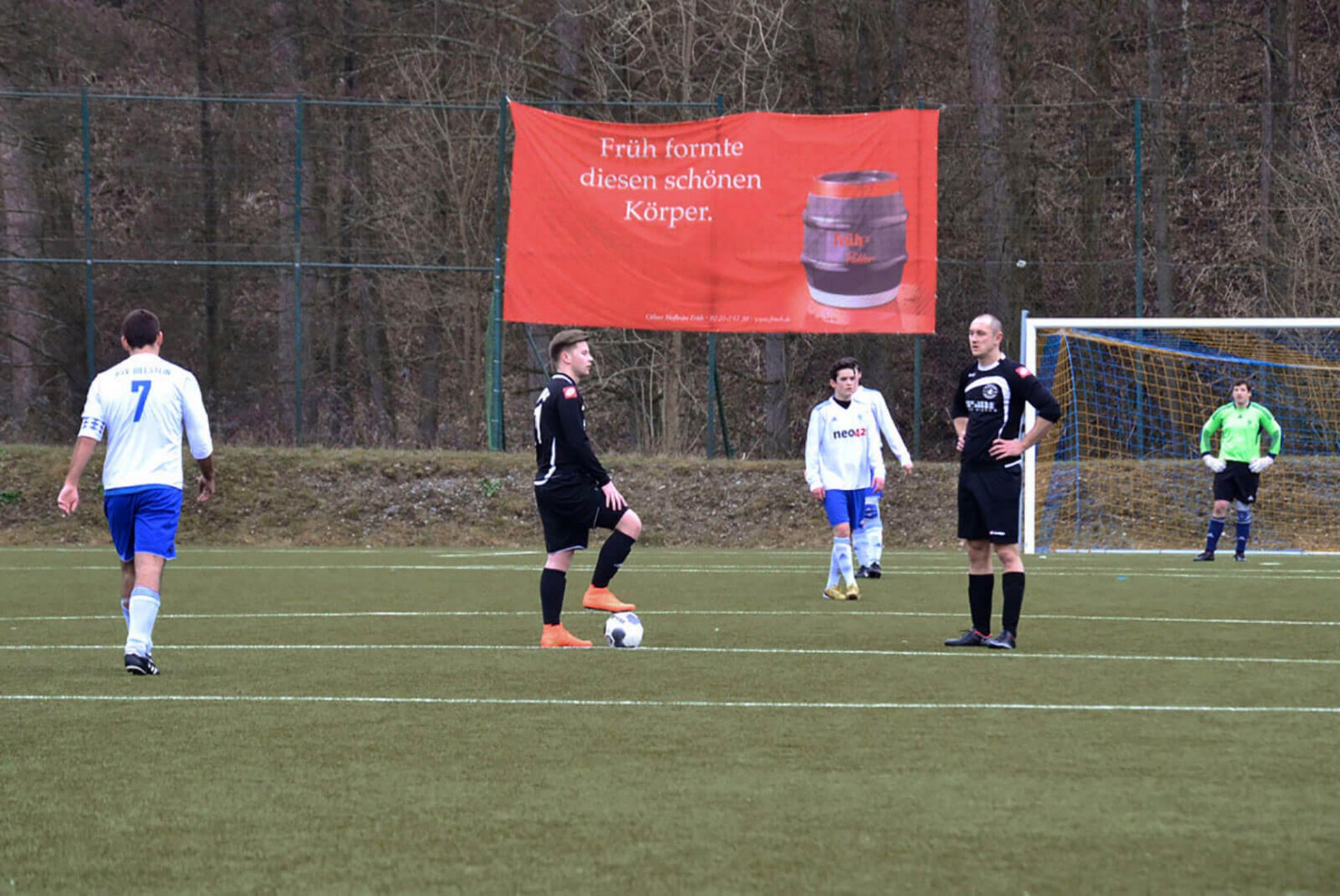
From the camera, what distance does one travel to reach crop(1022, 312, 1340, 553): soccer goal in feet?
71.8

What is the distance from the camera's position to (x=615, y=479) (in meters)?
23.2

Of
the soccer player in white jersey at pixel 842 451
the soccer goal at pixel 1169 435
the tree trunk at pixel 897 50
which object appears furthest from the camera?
the tree trunk at pixel 897 50

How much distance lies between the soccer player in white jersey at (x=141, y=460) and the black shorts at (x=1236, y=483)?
12.7 meters

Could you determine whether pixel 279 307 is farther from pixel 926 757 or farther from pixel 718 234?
pixel 926 757

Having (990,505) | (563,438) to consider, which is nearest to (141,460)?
(563,438)

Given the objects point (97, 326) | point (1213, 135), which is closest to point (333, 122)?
point (97, 326)

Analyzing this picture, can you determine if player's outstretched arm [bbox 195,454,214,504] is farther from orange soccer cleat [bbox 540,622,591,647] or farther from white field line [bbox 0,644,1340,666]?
orange soccer cleat [bbox 540,622,591,647]

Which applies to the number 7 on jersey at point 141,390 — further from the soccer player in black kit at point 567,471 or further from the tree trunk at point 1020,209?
the tree trunk at point 1020,209

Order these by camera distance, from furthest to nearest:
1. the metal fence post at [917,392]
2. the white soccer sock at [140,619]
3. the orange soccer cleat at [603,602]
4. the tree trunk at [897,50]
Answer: the tree trunk at [897,50]
the metal fence post at [917,392]
the orange soccer cleat at [603,602]
the white soccer sock at [140,619]

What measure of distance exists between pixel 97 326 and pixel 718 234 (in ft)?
33.9

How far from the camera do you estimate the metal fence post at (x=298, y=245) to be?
79.6 ft

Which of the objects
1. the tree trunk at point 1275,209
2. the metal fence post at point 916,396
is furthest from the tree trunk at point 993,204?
the tree trunk at point 1275,209

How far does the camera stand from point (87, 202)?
2406cm

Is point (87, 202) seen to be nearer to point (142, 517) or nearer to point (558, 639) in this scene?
point (558, 639)
